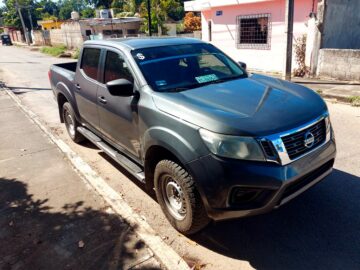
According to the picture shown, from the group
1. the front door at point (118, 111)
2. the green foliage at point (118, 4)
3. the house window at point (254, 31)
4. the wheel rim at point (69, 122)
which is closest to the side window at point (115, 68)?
the front door at point (118, 111)

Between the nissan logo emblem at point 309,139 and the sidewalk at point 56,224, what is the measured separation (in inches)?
69.0

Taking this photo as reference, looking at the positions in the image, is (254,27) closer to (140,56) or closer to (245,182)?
(140,56)

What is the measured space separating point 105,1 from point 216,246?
224 ft

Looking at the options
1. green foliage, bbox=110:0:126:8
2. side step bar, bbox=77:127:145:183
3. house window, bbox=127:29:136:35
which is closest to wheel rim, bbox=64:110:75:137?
side step bar, bbox=77:127:145:183

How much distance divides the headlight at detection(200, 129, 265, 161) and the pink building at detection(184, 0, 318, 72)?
935 centimetres

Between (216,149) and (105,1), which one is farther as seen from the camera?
(105,1)

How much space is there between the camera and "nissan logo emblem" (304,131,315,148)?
2.89 m

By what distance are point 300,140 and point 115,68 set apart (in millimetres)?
2441

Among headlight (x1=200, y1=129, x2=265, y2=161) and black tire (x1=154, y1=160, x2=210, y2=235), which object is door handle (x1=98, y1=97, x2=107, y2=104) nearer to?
black tire (x1=154, y1=160, x2=210, y2=235)

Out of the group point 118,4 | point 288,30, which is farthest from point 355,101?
point 118,4

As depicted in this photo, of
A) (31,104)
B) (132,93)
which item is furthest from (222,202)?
(31,104)

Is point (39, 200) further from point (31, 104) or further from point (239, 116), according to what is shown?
point (31, 104)

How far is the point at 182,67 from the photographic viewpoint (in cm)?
385

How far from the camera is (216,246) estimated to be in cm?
322
